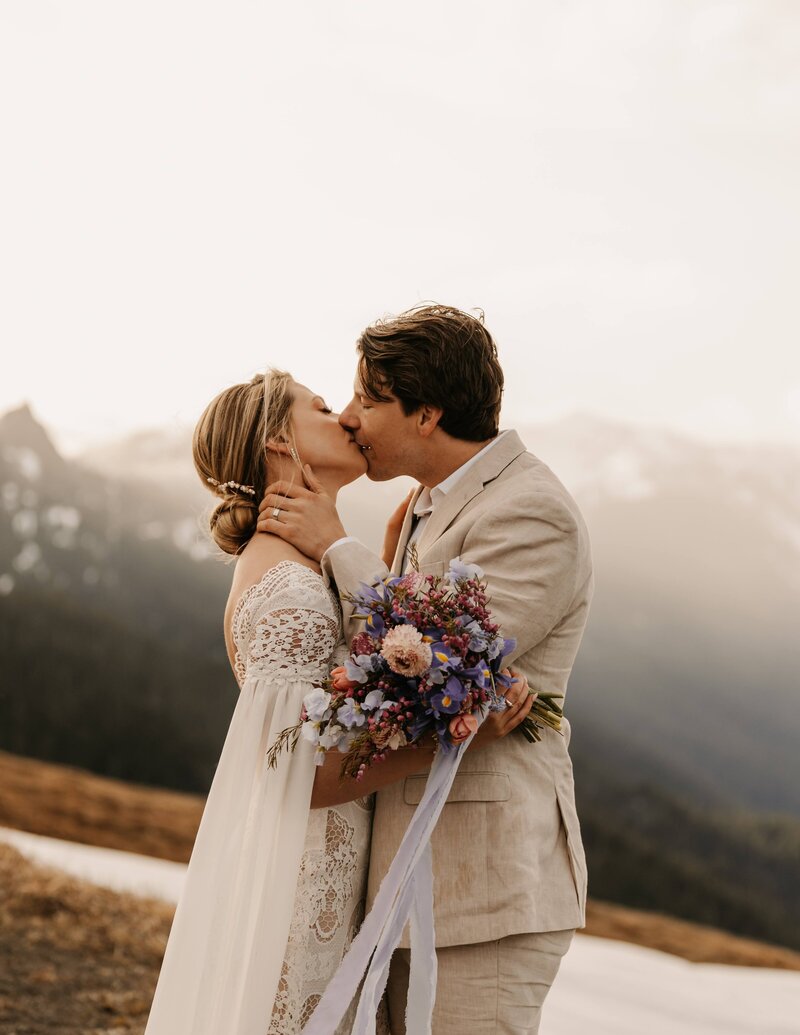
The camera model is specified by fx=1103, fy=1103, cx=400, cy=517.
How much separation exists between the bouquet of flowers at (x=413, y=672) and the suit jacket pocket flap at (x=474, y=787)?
245 millimetres

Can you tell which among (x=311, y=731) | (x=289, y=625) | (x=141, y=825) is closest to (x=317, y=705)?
(x=311, y=731)

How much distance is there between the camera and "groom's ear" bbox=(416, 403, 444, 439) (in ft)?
9.28

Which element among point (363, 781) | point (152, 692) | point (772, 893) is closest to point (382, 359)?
point (363, 781)

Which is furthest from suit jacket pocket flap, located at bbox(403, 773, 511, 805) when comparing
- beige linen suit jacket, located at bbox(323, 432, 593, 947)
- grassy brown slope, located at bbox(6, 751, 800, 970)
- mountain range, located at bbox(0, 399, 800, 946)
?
grassy brown slope, located at bbox(6, 751, 800, 970)

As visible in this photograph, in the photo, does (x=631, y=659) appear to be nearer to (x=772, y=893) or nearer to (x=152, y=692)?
(x=772, y=893)

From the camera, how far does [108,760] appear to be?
8.09 m

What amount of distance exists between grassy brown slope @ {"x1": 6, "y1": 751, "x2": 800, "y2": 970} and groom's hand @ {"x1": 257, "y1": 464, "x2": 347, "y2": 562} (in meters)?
5.67

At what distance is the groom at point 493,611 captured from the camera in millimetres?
2383

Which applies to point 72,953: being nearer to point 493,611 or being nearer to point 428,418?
point 428,418

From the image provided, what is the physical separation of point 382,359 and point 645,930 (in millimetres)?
6600

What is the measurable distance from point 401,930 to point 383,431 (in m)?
1.23

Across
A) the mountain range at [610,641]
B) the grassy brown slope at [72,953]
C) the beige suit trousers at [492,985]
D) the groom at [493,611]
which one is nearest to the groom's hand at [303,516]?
the groom at [493,611]

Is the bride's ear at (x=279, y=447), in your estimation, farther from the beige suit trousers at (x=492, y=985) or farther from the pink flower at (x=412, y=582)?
the beige suit trousers at (x=492, y=985)

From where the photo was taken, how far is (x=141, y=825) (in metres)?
8.03
